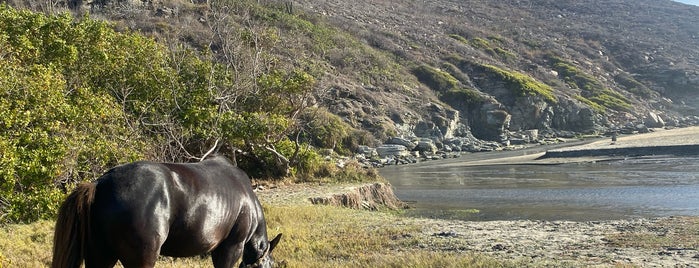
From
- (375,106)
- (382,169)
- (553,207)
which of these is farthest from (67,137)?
(375,106)

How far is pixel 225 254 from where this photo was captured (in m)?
6.27

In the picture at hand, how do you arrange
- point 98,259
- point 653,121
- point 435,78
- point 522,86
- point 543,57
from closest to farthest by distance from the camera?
point 98,259 → point 653,121 → point 522,86 → point 435,78 → point 543,57

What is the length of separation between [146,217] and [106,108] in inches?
501

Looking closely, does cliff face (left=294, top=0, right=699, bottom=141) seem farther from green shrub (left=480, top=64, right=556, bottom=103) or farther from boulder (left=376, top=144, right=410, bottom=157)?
boulder (left=376, top=144, right=410, bottom=157)


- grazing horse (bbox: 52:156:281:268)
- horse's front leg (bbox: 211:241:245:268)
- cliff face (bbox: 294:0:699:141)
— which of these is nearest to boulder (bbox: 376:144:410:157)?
cliff face (bbox: 294:0:699:141)

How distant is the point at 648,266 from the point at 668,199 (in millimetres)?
16421

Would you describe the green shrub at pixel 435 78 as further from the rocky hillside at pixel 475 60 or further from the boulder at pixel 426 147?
the boulder at pixel 426 147

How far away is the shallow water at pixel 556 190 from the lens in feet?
71.9

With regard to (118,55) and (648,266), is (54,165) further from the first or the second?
(648,266)

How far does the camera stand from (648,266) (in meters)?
9.70

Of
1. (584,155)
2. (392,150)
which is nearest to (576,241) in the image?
(584,155)

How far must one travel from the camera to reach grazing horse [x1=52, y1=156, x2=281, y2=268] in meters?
5.10

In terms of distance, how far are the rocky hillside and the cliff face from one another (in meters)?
0.26

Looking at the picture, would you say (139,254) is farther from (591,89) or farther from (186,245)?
(591,89)
